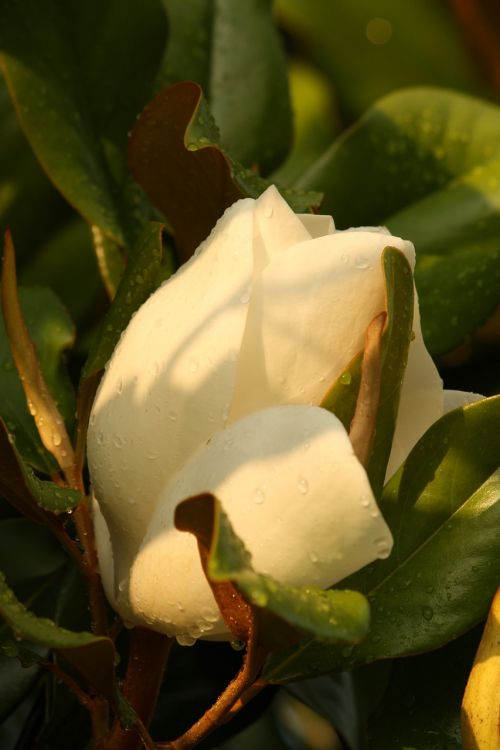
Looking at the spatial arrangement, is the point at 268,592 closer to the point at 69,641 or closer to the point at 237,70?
the point at 69,641

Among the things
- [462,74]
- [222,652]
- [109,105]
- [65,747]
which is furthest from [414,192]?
[462,74]

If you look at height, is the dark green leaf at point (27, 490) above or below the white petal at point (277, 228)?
below

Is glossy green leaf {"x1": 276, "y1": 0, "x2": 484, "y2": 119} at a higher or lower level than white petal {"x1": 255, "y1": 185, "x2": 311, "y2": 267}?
lower

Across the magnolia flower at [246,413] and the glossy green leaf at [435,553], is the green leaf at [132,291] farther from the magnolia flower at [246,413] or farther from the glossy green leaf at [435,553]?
the glossy green leaf at [435,553]

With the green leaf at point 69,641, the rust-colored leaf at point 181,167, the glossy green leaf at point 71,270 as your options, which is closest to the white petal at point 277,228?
the rust-colored leaf at point 181,167

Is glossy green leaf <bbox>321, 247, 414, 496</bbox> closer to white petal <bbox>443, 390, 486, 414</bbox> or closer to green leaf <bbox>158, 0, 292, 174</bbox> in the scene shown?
white petal <bbox>443, 390, 486, 414</bbox>

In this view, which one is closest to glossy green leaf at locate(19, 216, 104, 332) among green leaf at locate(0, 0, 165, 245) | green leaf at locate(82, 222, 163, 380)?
green leaf at locate(0, 0, 165, 245)
